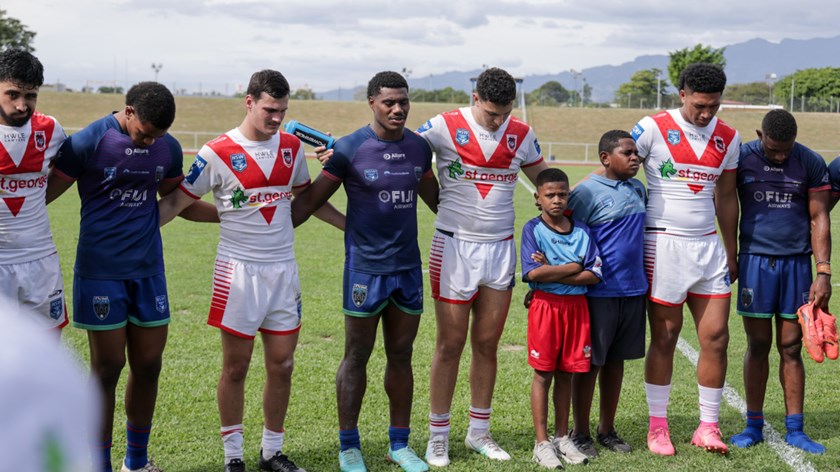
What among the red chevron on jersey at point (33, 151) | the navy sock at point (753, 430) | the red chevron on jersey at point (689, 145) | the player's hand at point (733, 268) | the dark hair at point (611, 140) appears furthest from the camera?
the player's hand at point (733, 268)

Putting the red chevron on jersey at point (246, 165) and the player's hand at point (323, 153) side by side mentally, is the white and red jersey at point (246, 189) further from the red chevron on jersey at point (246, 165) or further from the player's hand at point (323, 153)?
the player's hand at point (323, 153)

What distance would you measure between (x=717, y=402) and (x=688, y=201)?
129 cm

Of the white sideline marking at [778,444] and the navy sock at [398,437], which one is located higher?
the navy sock at [398,437]

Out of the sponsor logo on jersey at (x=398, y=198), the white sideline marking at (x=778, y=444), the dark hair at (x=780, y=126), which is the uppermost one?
the dark hair at (x=780, y=126)

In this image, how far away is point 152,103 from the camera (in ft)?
14.4

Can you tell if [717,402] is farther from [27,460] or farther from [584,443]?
[27,460]

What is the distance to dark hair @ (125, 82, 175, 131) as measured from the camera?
4391 millimetres

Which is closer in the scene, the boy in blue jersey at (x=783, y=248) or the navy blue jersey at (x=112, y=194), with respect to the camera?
the navy blue jersey at (x=112, y=194)

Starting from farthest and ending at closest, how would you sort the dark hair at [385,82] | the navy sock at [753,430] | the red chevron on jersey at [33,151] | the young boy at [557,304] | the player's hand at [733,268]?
the player's hand at [733,268] → the navy sock at [753,430] → the young boy at [557,304] → the dark hair at [385,82] → the red chevron on jersey at [33,151]

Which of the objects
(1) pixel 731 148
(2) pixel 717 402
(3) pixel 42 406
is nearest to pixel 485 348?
(2) pixel 717 402

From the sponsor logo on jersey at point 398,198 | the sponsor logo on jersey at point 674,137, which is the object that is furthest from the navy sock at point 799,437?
the sponsor logo on jersey at point 398,198

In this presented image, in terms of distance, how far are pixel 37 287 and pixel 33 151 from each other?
2.25 ft

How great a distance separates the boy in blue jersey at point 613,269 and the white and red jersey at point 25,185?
301 cm

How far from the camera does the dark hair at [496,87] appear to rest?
506cm
